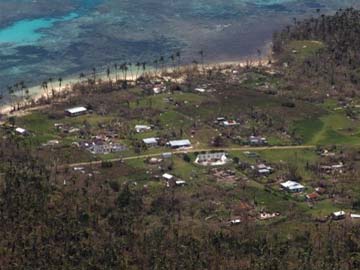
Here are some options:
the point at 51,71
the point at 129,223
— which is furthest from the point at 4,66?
the point at 129,223

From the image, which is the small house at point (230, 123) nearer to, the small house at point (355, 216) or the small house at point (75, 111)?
the small house at point (75, 111)

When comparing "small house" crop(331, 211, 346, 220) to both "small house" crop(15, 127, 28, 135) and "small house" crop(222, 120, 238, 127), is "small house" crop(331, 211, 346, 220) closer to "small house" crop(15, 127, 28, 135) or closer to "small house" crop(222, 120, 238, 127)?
"small house" crop(222, 120, 238, 127)

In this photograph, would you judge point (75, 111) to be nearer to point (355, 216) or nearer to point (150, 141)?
point (150, 141)

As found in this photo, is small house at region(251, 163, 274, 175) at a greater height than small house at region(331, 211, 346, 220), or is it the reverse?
small house at region(251, 163, 274, 175)

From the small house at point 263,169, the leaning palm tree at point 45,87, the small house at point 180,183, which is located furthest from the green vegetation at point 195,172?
the leaning palm tree at point 45,87

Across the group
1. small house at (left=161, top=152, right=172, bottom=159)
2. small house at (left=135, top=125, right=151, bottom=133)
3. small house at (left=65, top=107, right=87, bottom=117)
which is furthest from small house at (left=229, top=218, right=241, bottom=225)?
small house at (left=65, top=107, right=87, bottom=117)
